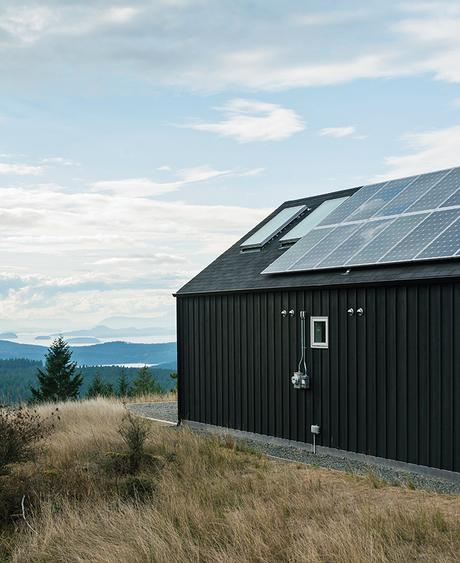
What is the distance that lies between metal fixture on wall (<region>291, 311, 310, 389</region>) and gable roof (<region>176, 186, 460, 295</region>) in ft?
2.53

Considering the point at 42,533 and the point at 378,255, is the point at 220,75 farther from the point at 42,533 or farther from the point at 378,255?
the point at 42,533

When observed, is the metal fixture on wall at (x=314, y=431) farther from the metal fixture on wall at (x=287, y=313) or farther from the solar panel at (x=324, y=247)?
the solar panel at (x=324, y=247)

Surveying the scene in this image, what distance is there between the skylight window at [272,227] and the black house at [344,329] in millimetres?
68

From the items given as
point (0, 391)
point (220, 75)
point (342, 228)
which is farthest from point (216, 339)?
point (220, 75)

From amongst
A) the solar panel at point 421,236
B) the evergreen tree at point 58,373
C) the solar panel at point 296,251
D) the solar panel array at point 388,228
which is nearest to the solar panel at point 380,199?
the solar panel array at point 388,228

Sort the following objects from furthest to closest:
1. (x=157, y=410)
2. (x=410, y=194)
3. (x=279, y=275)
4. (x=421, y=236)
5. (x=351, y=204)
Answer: (x=157, y=410)
(x=351, y=204)
(x=279, y=275)
(x=410, y=194)
(x=421, y=236)

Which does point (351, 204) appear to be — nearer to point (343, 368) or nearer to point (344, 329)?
point (344, 329)

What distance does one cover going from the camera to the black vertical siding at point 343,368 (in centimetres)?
991

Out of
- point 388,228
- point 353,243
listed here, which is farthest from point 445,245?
point 353,243

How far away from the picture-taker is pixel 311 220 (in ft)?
51.1

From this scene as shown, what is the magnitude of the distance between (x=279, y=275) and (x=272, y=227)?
367cm

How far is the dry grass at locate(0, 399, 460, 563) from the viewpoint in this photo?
630cm

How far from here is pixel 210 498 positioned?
8.17 m

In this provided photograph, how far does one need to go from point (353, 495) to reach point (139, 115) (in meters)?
9.47
